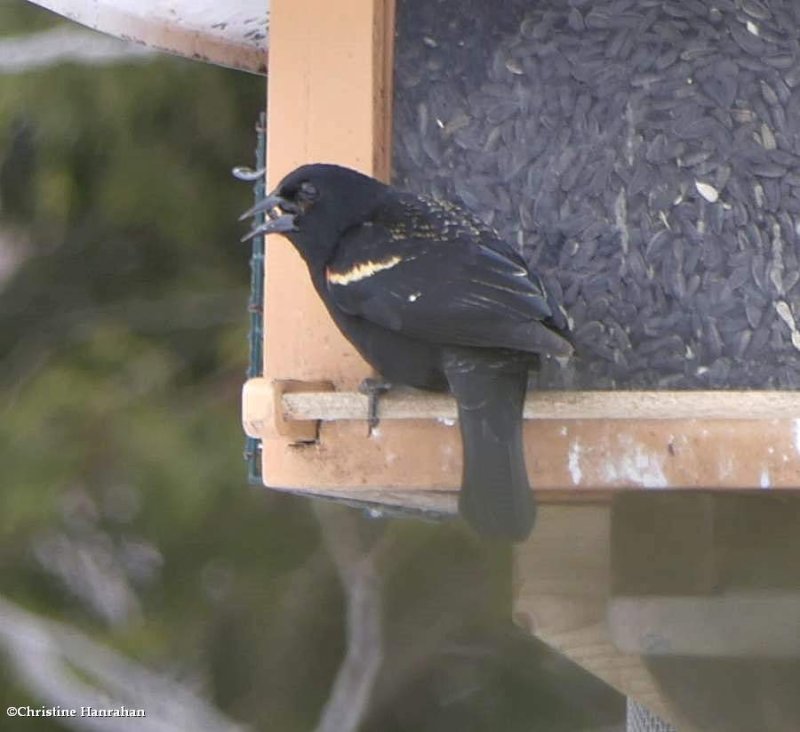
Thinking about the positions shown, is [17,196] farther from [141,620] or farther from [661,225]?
[661,225]

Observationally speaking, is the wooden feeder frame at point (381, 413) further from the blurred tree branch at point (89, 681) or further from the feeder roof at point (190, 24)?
the blurred tree branch at point (89, 681)

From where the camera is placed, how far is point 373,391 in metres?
2.64

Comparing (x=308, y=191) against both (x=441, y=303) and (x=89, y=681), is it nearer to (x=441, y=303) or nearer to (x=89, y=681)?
(x=441, y=303)

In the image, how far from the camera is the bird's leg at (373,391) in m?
2.55

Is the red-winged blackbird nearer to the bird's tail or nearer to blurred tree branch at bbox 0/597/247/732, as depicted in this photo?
the bird's tail

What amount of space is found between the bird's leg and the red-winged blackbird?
0.02 meters

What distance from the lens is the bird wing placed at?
2572 mm

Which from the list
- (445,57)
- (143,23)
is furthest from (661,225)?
(143,23)

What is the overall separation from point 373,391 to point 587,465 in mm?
349

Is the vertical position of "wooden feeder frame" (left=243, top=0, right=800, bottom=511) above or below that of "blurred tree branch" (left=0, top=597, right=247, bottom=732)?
above

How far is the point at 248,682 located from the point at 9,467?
102cm

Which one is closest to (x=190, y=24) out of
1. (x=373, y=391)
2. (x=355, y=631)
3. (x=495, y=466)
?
(x=373, y=391)

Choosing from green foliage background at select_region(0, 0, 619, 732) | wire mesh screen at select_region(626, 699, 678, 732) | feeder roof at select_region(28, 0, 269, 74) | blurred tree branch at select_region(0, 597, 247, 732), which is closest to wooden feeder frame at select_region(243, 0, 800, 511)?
feeder roof at select_region(28, 0, 269, 74)

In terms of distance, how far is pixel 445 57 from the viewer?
290 centimetres
